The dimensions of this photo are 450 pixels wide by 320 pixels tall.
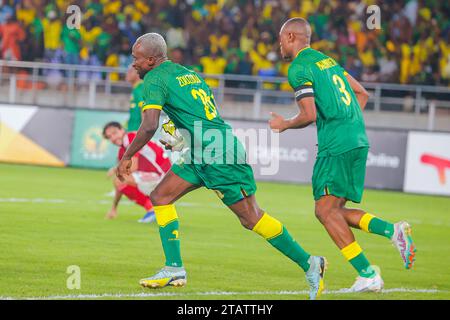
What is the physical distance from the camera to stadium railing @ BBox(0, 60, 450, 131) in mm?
24078

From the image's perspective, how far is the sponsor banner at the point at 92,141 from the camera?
22516 mm

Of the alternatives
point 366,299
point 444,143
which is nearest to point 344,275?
point 366,299

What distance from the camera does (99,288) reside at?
8.58 metres

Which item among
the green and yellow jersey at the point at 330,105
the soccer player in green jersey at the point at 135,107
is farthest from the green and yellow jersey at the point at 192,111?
the soccer player in green jersey at the point at 135,107

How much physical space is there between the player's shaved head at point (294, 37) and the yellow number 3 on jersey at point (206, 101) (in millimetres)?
811

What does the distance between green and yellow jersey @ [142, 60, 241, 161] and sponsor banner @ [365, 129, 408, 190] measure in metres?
13.1

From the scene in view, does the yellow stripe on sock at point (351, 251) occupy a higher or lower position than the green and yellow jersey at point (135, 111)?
lower

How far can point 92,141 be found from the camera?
22.8 meters

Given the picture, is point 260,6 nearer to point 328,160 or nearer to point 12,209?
point 12,209

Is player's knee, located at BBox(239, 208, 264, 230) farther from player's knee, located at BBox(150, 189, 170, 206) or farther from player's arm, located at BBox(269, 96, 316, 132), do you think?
player's arm, located at BBox(269, 96, 316, 132)

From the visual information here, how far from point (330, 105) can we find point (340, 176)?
63 cm

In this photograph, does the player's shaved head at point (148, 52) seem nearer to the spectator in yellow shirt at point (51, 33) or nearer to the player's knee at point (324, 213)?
the player's knee at point (324, 213)

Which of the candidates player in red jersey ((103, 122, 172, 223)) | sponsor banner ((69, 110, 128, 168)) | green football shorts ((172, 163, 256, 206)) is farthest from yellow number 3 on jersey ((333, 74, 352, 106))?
sponsor banner ((69, 110, 128, 168))
